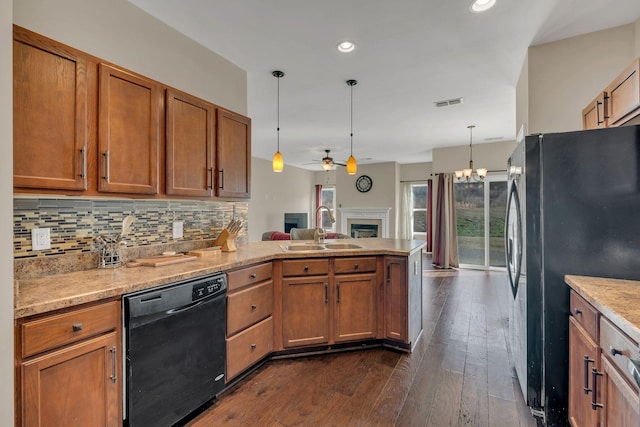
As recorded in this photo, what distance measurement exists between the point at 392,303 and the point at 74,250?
93.5 inches

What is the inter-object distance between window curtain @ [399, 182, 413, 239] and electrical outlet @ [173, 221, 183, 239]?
24.1ft

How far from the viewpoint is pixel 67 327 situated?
133 cm

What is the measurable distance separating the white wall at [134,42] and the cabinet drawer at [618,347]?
3.01m

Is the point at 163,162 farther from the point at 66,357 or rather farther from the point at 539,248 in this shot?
the point at 539,248

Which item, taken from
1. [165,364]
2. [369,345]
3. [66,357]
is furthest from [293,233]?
[66,357]

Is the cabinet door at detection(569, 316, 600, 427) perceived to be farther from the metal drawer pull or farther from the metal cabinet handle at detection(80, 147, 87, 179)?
the metal cabinet handle at detection(80, 147, 87, 179)

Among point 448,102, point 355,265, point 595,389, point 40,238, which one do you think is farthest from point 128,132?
point 448,102

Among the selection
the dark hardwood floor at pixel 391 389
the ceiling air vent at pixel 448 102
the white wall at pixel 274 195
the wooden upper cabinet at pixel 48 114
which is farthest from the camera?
the white wall at pixel 274 195

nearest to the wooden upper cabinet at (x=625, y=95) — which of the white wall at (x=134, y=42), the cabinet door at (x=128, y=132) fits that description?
the cabinet door at (x=128, y=132)

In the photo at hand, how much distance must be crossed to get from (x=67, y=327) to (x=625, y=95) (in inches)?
122

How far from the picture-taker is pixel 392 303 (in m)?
2.75

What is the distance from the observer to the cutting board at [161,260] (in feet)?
6.64

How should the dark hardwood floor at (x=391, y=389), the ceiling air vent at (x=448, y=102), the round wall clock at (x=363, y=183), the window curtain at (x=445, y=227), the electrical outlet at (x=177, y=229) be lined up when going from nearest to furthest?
the dark hardwood floor at (x=391, y=389) → the electrical outlet at (x=177, y=229) → the ceiling air vent at (x=448, y=102) → the window curtain at (x=445, y=227) → the round wall clock at (x=363, y=183)

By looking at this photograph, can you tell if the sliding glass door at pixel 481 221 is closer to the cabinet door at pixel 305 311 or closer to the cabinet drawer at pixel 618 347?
the cabinet door at pixel 305 311
